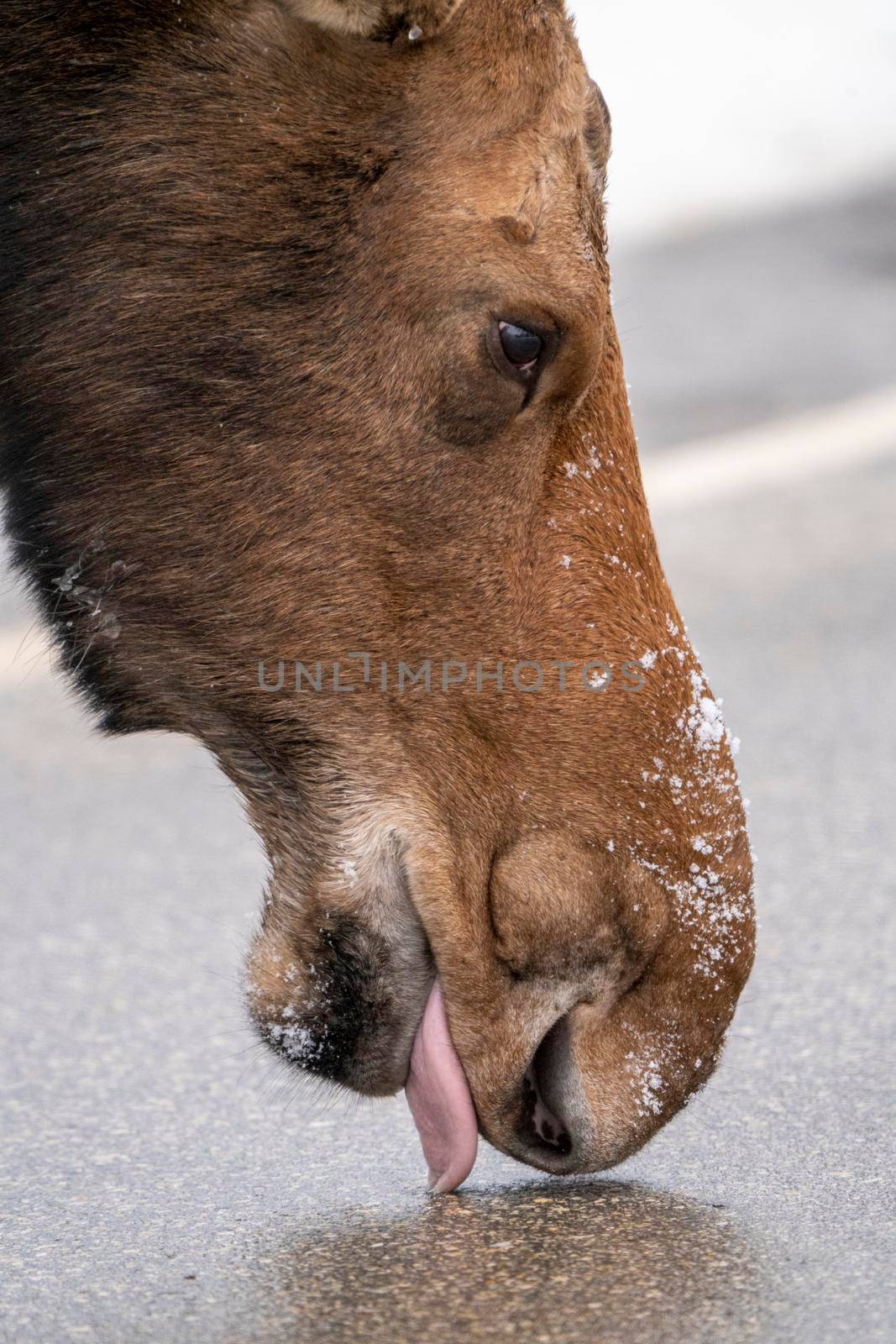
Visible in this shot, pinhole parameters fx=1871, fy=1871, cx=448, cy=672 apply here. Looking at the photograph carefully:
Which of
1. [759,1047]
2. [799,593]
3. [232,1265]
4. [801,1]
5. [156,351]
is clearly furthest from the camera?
[801,1]

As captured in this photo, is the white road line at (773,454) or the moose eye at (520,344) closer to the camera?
the moose eye at (520,344)

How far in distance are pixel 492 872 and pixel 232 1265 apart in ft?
2.03

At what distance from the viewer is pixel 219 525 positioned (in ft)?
8.64

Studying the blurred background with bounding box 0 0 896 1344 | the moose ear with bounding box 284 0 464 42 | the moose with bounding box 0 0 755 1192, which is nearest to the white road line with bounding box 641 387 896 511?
the blurred background with bounding box 0 0 896 1344

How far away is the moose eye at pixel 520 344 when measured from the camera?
97.7 inches

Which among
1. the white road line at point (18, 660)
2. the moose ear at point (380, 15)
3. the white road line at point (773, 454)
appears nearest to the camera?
the moose ear at point (380, 15)

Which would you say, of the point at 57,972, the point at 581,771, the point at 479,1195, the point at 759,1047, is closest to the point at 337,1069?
the point at 479,1195

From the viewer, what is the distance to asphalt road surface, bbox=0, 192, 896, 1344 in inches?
90.9

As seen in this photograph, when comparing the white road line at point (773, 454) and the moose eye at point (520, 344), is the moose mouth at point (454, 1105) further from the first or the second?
the white road line at point (773, 454)

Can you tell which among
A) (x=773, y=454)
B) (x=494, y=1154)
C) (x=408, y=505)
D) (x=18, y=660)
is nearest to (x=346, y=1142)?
(x=494, y=1154)

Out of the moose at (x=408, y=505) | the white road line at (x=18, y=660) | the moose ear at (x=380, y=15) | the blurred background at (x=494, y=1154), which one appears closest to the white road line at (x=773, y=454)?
the blurred background at (x=494, y=1154)

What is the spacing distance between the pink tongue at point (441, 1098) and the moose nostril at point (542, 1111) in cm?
7

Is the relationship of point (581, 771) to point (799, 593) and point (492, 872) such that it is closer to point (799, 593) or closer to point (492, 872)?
point (492, 872)

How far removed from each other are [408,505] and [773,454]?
18.6 ft
